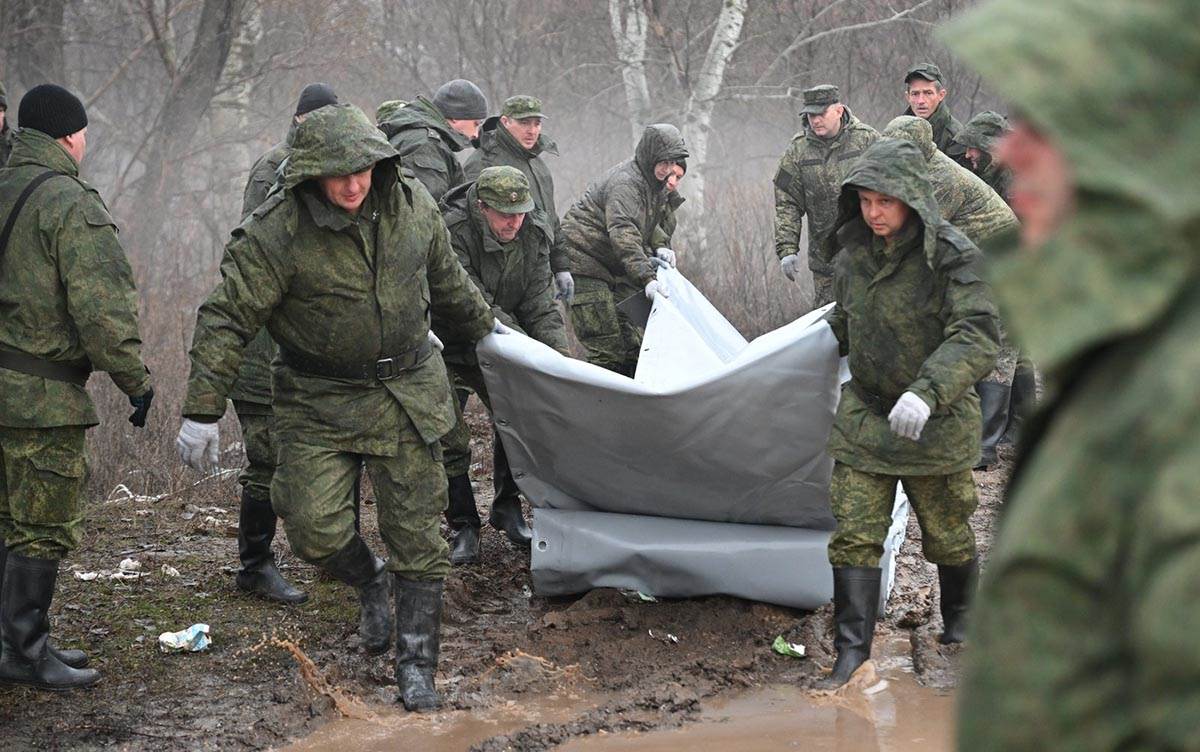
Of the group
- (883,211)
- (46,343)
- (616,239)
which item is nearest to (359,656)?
(46,343)

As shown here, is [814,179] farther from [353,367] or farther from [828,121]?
[353,367]

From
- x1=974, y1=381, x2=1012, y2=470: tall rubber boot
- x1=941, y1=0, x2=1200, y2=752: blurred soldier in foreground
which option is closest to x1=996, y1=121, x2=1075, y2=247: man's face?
x1=941, y1=0, x2=1200, y2=752: blurred soldier in foreground

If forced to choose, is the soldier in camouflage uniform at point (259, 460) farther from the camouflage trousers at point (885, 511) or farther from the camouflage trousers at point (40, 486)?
the camouflage trousers at point (885, 511)

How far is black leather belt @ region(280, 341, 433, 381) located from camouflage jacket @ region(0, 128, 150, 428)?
1.70 ft

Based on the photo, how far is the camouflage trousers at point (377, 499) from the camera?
15.7ft

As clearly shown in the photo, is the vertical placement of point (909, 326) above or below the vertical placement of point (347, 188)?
below

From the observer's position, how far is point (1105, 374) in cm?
152

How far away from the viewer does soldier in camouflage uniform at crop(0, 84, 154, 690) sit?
462cm

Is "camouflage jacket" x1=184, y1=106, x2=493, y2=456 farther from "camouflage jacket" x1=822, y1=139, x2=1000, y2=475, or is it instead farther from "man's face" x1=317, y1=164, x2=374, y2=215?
"camouflage jacket" x1=822, y1=139, x2=1000, y2=475

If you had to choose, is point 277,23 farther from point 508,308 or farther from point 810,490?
point 810,490

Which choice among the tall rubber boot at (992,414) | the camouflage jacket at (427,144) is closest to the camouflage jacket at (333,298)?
the camouflage jacket at (427,144)

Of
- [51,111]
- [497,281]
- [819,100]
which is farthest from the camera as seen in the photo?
[819,100]

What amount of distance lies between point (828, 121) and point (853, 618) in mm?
4857

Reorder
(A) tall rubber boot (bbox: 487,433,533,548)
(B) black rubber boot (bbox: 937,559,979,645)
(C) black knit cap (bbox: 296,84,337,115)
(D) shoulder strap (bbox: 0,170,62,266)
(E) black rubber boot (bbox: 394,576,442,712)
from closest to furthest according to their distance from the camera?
1. (D) shoulder strap (bbox: 0,170,62,266)
2. (E) black rubber boot (bbox: 394,576,442,712)
3. (B) black rubber boot (bbox: 937,559,979,645)
4. (C) black knit cap (bbox: 296,84,337,115)
5. (A) tall rubber boot (bbox: 487,433,533,548)
